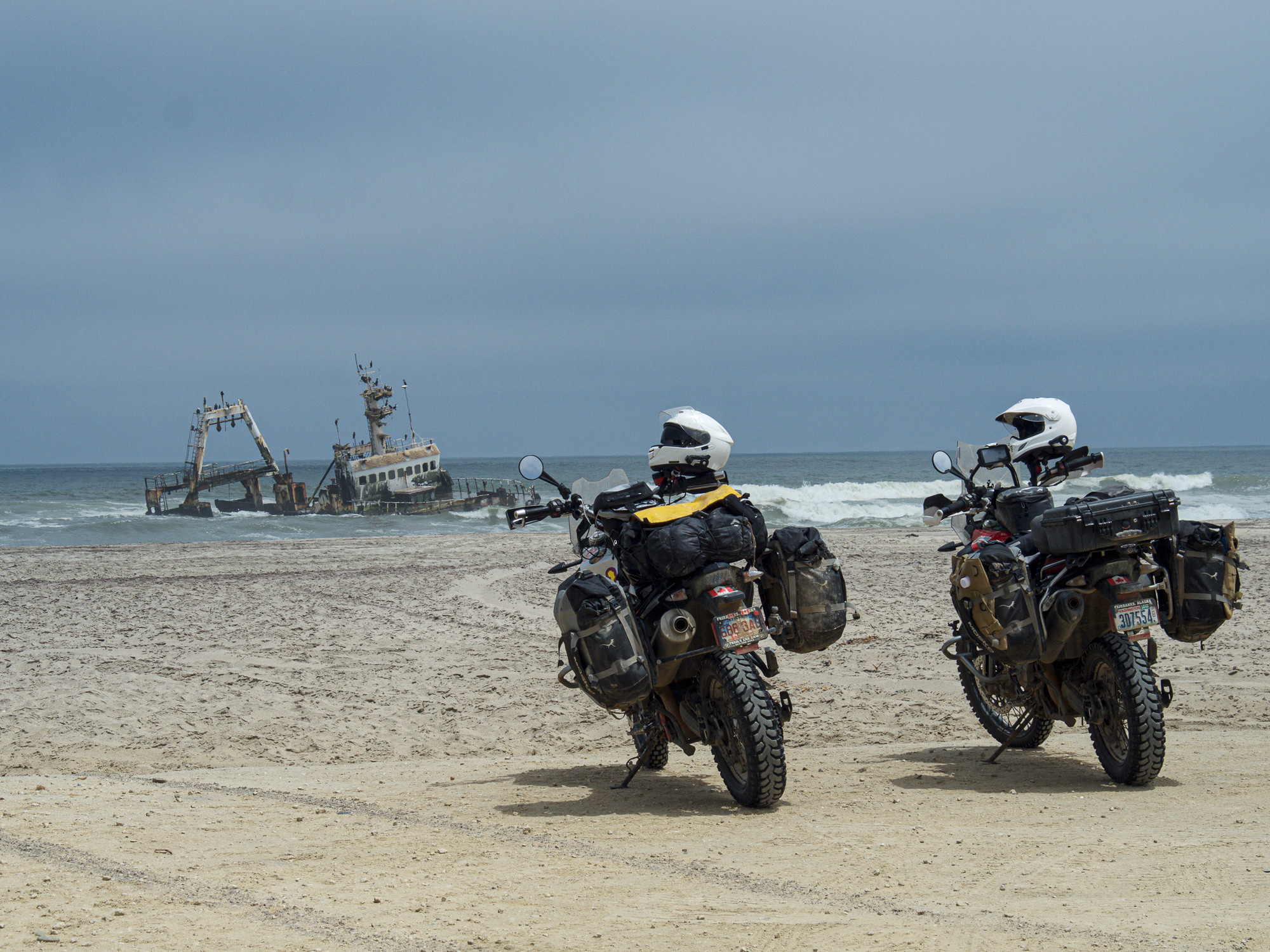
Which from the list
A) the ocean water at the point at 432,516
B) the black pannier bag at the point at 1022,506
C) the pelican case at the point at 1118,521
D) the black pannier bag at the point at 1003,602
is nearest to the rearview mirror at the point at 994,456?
the black pannier bag at the point at 1022,506

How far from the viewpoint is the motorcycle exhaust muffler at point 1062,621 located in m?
5.23

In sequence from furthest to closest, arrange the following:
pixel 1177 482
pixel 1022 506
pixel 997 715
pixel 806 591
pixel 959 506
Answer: pixel 1177 482 → pixel 997 715 → pixel 959 506 → pixel 1022 506 → pixel 806 591

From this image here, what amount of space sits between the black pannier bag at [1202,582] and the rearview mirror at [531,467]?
311 cm

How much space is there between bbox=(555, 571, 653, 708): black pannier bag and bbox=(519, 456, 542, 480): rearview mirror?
0.55 metres

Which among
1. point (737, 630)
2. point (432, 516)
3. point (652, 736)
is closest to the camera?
point (737, 630)

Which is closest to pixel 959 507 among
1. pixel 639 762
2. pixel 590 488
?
pixel 590 488

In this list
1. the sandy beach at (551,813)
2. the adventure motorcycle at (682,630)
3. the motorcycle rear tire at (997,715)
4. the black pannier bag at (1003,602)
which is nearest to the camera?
the sandy beach at (551,813)

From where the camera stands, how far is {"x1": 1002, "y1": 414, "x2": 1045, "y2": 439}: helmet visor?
6039 millimetres

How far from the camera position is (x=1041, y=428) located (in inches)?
238

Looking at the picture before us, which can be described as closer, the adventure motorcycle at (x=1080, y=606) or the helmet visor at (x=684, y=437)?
the adventure motorcycle at (x=1080, y=606)

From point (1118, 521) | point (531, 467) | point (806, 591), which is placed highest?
point (531, 467)

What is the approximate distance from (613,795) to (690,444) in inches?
72.9

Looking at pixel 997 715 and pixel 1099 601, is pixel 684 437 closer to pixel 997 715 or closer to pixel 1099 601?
pixel 1099 601

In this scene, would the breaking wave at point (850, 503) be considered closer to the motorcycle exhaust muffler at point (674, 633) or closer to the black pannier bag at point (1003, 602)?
the black pannier bag at point (1003, 602)
